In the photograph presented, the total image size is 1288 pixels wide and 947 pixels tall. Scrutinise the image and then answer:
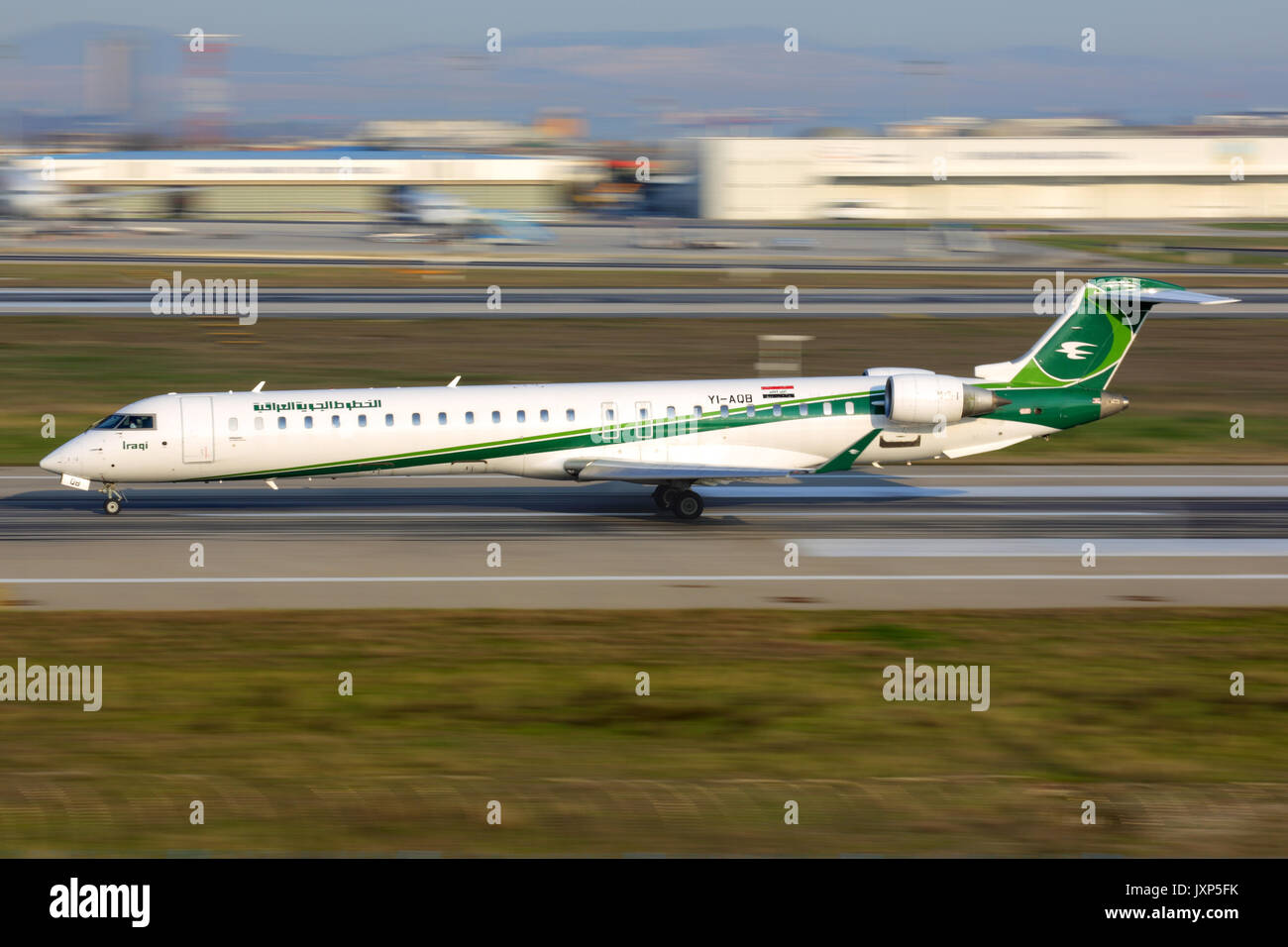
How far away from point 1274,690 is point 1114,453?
19.9m

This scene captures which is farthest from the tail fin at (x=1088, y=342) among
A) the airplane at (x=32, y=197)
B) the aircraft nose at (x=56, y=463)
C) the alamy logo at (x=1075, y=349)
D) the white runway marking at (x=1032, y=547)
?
the airplane at (x=32, y=197)

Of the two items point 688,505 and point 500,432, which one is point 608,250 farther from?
point 500,432

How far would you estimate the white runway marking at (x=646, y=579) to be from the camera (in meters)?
25.0

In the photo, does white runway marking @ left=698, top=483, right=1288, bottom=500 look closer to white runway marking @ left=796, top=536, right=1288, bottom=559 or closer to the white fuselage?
the white fuselage

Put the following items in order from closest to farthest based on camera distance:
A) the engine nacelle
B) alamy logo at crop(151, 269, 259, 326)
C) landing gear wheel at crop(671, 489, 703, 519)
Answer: the engine nacelle, landing gear wheel at crop(671, 489, 703, 519), alamy logo at crop(151, 269, 259, 326)

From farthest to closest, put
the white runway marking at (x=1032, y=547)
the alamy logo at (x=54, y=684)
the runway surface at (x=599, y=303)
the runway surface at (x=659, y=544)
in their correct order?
1. the runway surface at (x=599, y=303)
2. the white runway marking at (x=1032, y=547)
3. the runway surface at (x=659, y=544)
4. the alamy logo at (x=54, y=684)

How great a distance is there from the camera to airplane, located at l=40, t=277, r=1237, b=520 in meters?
29.1

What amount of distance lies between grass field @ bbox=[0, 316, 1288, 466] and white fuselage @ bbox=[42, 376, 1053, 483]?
30.2ft

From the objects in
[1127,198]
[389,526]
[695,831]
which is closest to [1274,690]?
[695,831]

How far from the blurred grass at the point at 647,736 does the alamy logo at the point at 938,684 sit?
0.25 m

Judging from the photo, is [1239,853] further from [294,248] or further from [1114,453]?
[294,248]

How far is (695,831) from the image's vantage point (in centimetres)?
1430
